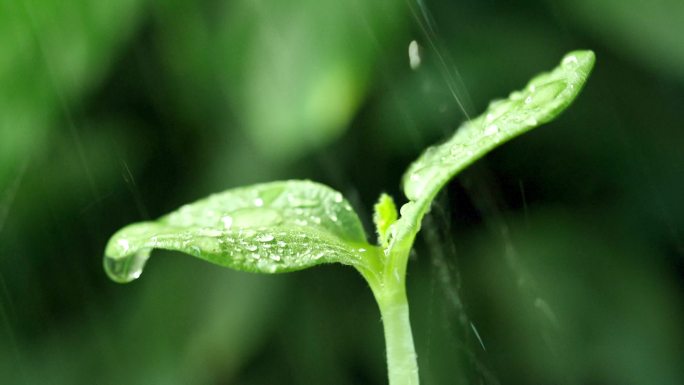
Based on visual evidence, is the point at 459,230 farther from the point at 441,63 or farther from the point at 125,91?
the point at 125,91

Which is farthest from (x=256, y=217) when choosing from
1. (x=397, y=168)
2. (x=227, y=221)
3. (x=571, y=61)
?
(x=397, y=168)

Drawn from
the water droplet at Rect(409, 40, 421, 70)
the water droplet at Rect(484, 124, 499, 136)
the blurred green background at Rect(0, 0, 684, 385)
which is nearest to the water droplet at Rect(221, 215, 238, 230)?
the water droplet at Rect(484, 124, 499, 136)

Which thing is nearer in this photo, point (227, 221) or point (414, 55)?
point (227, 221)


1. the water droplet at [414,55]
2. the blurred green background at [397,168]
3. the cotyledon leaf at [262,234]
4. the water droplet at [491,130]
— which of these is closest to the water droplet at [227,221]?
the cotyledon leaf at [262,234]

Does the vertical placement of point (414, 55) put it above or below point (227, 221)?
above

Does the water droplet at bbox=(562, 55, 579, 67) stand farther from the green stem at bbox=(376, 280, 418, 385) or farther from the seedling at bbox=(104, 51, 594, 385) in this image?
the green stem at bbox=(376, 280, 418, 385)

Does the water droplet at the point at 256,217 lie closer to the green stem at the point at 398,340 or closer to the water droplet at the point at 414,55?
the green stem at the point at 398,340

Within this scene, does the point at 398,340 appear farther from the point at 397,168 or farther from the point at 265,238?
the point at 397,168
